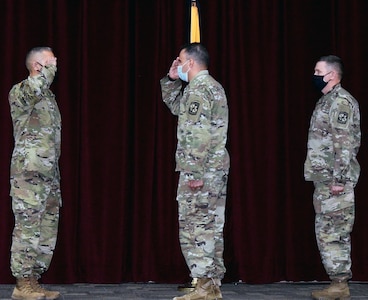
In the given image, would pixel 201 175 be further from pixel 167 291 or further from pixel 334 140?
pixel 167 291

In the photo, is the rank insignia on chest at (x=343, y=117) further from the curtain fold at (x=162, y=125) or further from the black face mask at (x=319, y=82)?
the curtain fold at (x=162, y=125)

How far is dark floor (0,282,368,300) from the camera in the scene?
4.48 meters

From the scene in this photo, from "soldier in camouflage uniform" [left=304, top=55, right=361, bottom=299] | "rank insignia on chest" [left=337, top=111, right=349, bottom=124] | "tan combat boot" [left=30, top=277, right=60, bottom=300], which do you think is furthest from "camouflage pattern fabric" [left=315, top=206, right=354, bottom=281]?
"tan combat boot" [left=30, top=277, right=60, bottom=300]

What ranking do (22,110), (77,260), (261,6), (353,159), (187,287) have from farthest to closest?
(261,6) < (77,260) < (187,287) < (353,159) < (22,110)

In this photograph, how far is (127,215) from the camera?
5312mm

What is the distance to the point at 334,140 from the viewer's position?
14.2ft

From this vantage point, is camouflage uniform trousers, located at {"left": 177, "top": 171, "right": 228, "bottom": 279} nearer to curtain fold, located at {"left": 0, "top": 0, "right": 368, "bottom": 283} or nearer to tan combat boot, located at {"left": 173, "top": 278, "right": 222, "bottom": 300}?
tan combat boot, located at {"left": 173, "top": 278, "right": 222, "bottom": 300}

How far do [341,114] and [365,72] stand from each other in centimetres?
151

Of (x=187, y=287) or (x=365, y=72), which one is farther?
(x=365, y=72)

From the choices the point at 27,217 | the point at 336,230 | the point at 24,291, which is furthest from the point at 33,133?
the point at 336,230

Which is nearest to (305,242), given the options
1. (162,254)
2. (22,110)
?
(162,254)

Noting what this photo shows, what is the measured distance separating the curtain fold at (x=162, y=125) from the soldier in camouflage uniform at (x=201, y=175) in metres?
1.26

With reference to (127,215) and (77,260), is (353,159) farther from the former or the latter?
(77,260)

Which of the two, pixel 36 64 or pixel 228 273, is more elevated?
pixel 36 64
